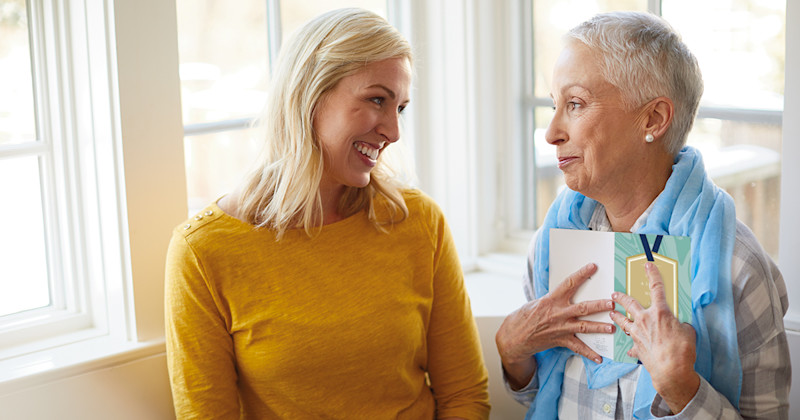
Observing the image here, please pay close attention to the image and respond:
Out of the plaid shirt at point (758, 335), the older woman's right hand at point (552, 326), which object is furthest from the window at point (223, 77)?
the plaid shirt at point (758, 335)

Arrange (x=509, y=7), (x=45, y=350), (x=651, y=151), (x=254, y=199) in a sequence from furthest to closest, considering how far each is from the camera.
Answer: (x=509, y=7), (x=45, y=350), (x=254, y=199), (x=651, y=151)

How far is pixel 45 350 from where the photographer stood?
5.66 ft

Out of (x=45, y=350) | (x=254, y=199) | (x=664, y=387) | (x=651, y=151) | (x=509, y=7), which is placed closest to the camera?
(x=664, y=387)

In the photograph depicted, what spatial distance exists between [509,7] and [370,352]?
4.06 feet

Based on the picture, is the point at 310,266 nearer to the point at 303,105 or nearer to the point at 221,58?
the point at 303,105

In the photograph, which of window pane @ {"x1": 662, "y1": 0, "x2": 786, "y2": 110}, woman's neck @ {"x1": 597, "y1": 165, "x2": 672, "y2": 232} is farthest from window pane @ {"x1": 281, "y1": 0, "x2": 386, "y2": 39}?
woman's neck @ {"x1": 597, "y1": 165, "x2": 672, "y2": 232}

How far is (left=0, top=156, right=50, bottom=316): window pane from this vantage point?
1.76 meters

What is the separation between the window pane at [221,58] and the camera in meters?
1.94

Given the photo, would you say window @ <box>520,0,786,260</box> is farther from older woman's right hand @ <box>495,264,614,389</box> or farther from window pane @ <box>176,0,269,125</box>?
window pane @ <box>176,0,269,125</box>

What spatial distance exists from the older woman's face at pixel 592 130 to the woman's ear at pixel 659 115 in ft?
0.06

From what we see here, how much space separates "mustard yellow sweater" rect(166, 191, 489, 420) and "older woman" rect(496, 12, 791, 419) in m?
0.37

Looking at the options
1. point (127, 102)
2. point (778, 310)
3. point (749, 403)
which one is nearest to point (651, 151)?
point (778, 310)

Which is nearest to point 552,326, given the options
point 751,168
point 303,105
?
point 303,105

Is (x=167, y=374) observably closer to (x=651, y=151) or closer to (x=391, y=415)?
(x=391, y=415)
